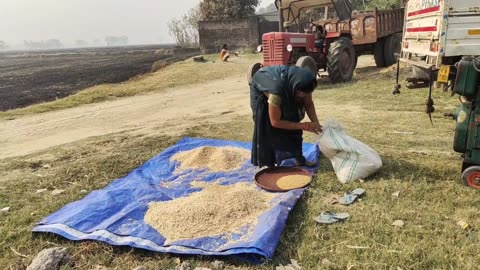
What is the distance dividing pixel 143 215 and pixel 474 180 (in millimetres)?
3018

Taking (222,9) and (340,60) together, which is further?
(222,9)

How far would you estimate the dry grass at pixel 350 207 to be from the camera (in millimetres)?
2688

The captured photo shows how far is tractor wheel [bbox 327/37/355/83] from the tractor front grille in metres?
1.43

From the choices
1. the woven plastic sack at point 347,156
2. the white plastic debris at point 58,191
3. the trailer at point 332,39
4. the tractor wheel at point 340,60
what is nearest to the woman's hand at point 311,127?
the woven plastic sack at point 347,156

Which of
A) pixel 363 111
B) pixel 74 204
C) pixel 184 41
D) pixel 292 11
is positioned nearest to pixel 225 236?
pixel 74 204

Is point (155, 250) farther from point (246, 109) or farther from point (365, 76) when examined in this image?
point (365, 76)

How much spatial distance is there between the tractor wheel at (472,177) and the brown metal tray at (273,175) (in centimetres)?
142

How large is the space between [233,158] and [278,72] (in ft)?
4.07

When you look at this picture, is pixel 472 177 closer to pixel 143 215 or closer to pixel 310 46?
pixel 143 215

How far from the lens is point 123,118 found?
8.09 m

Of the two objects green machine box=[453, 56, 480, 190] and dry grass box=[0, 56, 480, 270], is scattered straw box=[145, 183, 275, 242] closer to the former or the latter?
dry grass box=[0, 56, 480, 270]

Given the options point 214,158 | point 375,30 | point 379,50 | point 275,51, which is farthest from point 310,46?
point 214,158

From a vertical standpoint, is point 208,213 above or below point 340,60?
below

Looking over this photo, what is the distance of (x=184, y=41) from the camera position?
3944 cm
